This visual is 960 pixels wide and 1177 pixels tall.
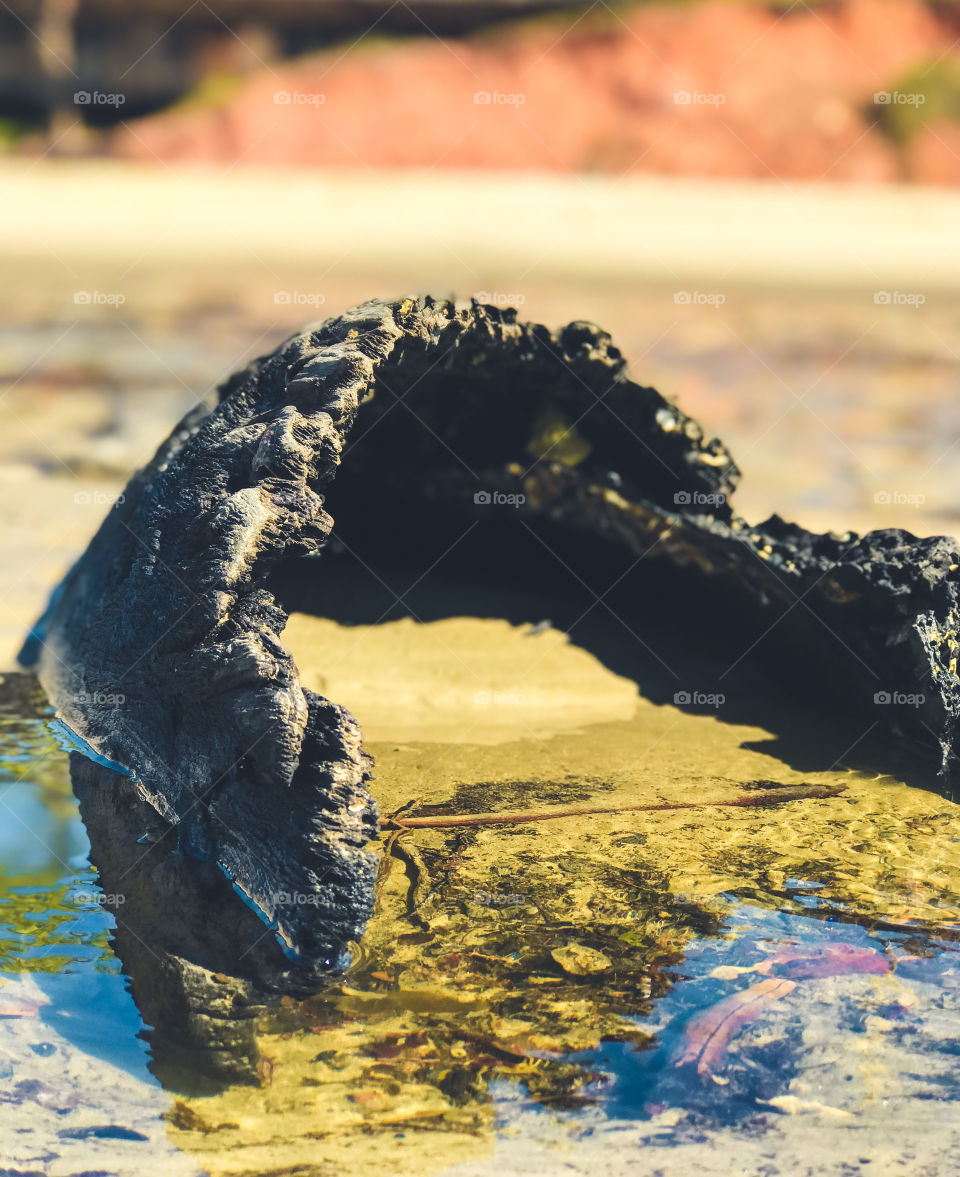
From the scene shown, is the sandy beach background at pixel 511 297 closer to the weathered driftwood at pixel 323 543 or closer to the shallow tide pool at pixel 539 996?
the weathered driftwood at pixel 323 543

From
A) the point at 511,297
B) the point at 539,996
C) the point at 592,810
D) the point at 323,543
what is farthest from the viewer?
the point at 511,297

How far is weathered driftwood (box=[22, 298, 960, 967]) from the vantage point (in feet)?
7.88

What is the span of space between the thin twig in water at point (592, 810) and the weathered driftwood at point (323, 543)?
381mm

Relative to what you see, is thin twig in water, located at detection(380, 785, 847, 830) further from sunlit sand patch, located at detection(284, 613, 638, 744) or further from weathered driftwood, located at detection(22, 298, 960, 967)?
sunlit sand patch, located at detection(284, 613, 638, 744)

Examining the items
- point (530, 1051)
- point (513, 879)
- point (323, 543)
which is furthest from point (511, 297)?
point (530, 1051)

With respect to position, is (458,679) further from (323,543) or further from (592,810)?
(323,543)

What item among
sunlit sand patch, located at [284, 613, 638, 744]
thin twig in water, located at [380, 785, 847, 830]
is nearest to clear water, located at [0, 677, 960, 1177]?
thin twig in water, located at [380, 785, 847, 830]

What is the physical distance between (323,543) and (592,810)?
36.5 inches

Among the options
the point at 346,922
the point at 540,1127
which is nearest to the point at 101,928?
the point at 346,922

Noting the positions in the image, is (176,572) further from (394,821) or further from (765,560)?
(765,560)

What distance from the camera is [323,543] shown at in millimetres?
2732

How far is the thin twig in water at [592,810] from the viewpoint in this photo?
2.79 meters

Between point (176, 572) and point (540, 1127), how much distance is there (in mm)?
1482

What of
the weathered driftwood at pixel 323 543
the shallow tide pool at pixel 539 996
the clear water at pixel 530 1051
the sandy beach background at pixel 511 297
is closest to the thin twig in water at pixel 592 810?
the shallow tide pool at pixel 539 996
